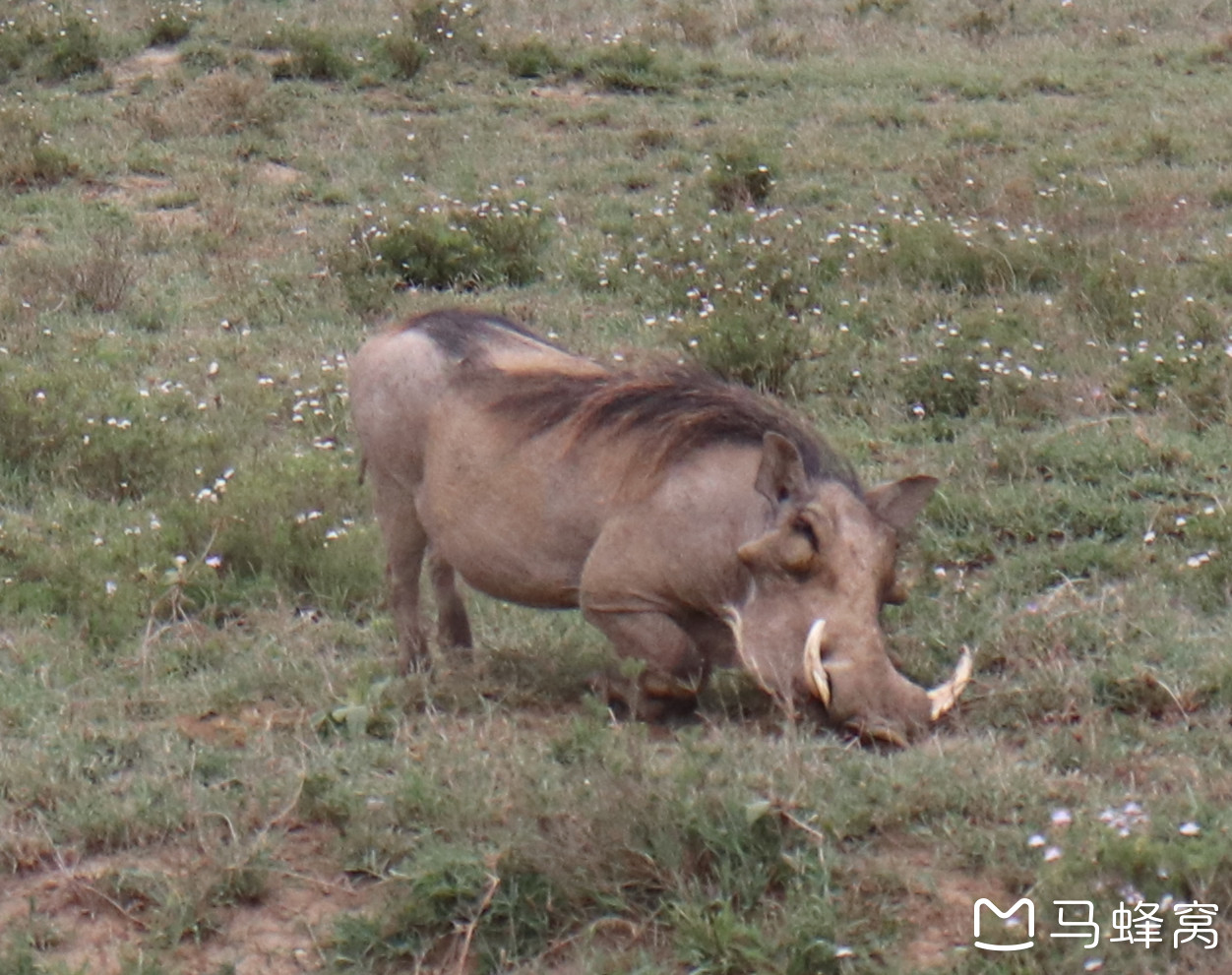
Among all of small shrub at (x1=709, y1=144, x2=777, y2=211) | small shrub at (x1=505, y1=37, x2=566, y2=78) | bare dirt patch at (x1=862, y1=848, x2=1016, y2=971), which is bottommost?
bare dirt patch at (x1=862, y1=848, x2=1016, y2=971)

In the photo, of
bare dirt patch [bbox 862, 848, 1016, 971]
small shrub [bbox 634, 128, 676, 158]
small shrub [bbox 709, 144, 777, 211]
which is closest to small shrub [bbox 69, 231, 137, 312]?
small shrub [bbox 709, 144, 777, 211]

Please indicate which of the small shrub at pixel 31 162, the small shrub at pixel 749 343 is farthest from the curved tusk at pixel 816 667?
the small shrub at pixel 31 162

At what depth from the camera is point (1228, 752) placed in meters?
4.31

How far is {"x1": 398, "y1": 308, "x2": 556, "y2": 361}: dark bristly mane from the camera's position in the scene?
5.24 metres

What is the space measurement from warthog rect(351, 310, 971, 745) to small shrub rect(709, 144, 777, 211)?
4.99m

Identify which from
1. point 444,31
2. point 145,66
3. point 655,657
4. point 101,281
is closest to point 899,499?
point 655,657

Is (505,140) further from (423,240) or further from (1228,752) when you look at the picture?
(1228,752)

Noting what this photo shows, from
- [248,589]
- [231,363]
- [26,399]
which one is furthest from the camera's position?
[231,363]

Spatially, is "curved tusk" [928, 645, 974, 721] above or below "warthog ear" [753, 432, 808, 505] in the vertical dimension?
below

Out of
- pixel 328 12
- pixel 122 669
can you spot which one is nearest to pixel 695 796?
pixel 122 669

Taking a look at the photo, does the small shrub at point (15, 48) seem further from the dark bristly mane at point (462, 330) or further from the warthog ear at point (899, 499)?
the warthog ear at point (899, 499)

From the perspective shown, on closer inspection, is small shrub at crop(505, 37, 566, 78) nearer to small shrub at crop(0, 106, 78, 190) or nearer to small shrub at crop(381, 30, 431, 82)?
small shrub at crop(381, 30, 431, 82)

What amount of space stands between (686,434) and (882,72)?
8735 mm

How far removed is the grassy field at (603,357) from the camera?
12.5 ft
